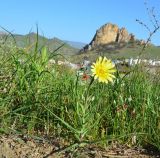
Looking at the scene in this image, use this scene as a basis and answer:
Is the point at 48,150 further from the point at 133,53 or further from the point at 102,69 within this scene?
the point at 133,53

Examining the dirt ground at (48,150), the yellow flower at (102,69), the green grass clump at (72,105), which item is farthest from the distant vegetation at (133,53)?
the dirt ground at (48,150)

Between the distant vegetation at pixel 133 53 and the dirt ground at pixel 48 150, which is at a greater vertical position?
the distant vegetation at pixel 133 53

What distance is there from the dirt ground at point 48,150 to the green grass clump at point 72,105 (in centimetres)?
9

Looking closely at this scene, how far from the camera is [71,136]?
15.5 ft

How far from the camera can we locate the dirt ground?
4.33 metres

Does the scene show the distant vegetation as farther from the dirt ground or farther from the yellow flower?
the dirt ground

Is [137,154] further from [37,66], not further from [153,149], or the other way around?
[37,66]

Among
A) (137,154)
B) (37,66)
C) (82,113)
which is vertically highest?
(37,66)

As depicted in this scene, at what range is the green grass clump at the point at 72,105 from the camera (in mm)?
4703

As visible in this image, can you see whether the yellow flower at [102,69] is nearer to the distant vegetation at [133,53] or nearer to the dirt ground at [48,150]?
the dirt ground at [48,150]

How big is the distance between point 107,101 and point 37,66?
786mm

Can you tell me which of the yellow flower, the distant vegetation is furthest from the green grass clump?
the distant vegetation

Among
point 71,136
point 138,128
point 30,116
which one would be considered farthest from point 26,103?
point 138,128

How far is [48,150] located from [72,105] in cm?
66
